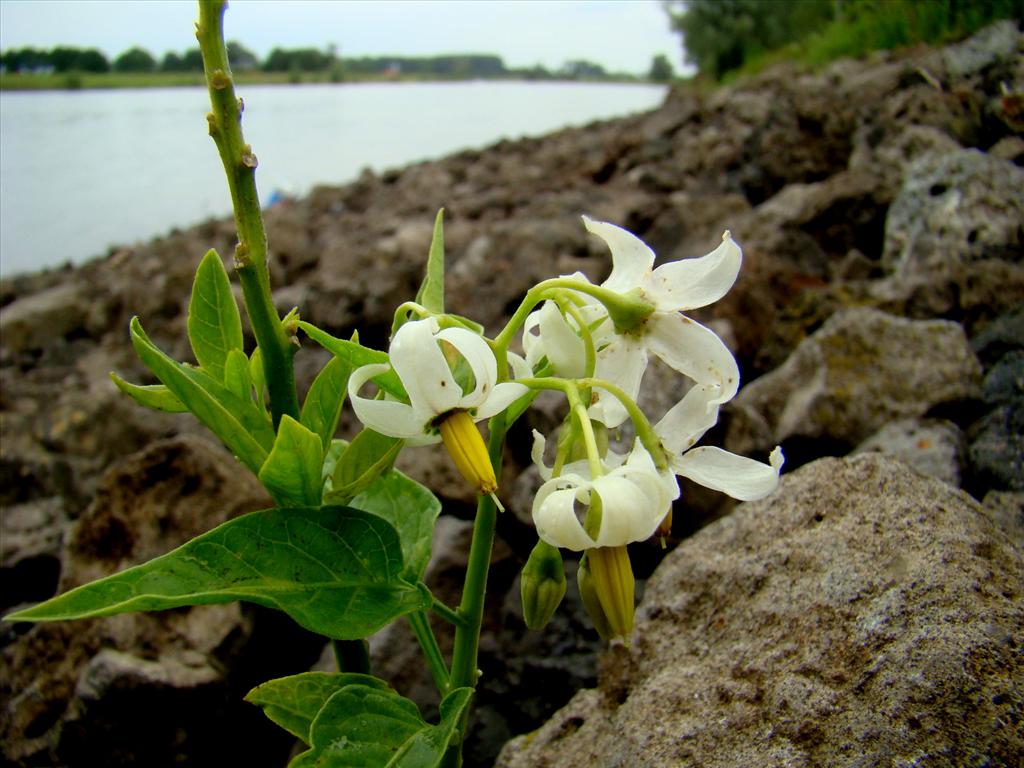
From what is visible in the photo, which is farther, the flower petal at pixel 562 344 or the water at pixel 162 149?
the water at pixel 162 149

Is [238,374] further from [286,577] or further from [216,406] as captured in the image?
[286,577]

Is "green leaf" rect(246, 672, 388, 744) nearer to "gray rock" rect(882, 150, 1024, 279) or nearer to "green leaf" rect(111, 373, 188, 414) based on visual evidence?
"green leaf" rect(111, 373, 188, 414)

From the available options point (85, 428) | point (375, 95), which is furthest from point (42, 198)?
point (375, 95)

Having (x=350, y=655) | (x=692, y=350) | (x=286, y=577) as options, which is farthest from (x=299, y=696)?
(x=692, y=350)

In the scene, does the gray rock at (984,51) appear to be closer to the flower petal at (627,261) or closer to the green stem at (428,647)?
the flower petal at (627,261)

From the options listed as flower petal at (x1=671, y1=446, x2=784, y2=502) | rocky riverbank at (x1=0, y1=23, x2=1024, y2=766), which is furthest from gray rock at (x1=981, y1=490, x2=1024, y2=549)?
flower petal at (x1=671, y1=446, x2=784, y2=502)

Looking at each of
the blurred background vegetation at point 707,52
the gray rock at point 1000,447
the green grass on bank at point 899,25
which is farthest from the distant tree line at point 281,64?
the green grass on bank at point 899,25

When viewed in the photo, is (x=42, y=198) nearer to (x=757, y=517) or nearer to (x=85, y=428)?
(x=85, y=428)
